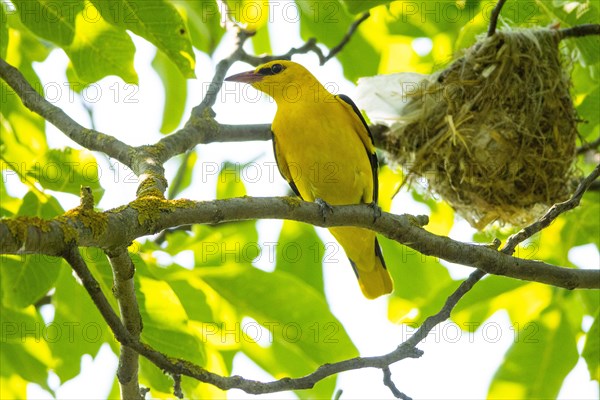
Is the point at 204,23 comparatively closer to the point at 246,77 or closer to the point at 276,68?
the point at 246,77

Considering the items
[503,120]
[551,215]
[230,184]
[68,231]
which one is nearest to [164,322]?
[68,231]

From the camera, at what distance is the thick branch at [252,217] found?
184 cm

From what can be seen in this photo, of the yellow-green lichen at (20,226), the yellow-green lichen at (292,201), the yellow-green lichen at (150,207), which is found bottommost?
the yellow-green lichen at (20,226)

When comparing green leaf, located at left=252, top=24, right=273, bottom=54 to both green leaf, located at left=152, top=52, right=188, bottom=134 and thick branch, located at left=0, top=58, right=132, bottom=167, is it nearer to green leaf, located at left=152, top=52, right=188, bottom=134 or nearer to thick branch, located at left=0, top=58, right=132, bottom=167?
green leaf, located at left=152, top=52, right=188, bottom=134

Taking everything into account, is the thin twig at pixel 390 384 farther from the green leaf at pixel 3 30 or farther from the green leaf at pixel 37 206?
the green leaf at pixel 3 30

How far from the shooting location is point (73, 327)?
3.42m

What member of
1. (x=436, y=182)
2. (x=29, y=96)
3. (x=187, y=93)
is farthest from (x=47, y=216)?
(x=436, y=182)

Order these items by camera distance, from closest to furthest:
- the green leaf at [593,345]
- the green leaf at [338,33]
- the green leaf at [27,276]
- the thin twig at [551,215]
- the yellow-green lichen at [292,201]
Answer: the yellow-green lichen at [292,201] < the thin twig at [551,215] < the green leaf at [27,276] < the green leaf at [593,345] < the green leaf at [338,33]

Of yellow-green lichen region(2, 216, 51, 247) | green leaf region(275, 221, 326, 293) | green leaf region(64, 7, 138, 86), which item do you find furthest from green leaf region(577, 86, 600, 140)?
yellow-green lichen region(2, 216, 51, 247)

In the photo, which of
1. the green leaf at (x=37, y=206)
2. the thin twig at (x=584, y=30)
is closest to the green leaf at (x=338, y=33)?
the thin twig at (x=584, y=30)

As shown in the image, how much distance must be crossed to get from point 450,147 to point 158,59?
1.98 metres

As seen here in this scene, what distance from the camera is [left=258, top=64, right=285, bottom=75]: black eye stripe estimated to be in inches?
196

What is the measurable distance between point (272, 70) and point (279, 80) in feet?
0.27

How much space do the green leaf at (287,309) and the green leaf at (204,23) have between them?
1454 millimetres
